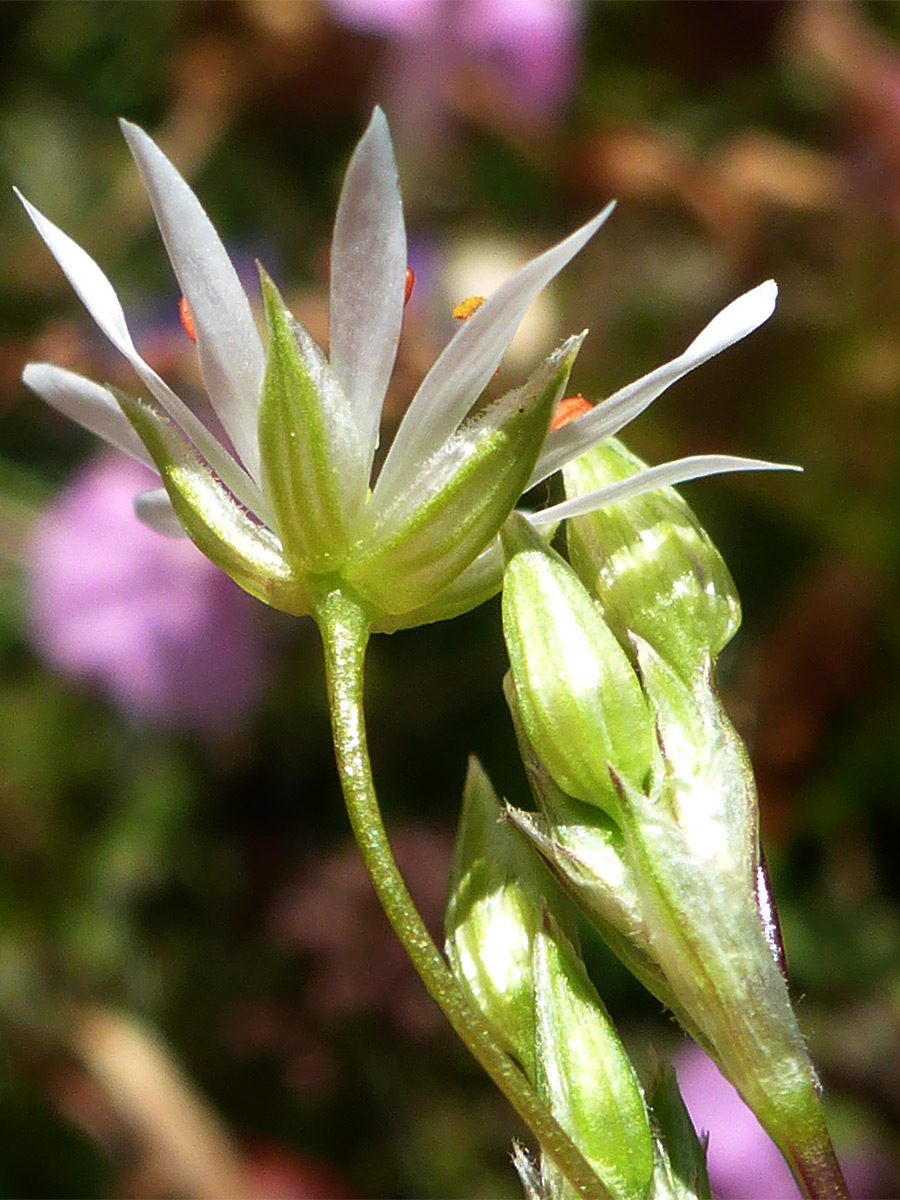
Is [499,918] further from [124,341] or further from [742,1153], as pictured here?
[742,1153]

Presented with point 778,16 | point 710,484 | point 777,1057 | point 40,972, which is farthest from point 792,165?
point 777,1057

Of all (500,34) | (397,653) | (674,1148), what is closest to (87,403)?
(674,1148)

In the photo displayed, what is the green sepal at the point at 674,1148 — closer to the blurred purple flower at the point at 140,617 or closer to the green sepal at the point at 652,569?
the green sepal at the point at 652,569

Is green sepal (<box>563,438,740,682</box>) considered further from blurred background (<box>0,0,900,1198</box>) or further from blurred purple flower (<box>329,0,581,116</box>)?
blurred purple flower (<box>329,0,581,116</box>)

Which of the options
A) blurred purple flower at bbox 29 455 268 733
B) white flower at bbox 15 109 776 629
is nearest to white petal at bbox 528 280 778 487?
white flower at bbox 15 109 776 629

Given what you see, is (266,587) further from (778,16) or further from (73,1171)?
(778,16)

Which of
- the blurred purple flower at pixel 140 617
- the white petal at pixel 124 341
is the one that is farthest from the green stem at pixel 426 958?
the blurred purple flower at pixel 140 617
